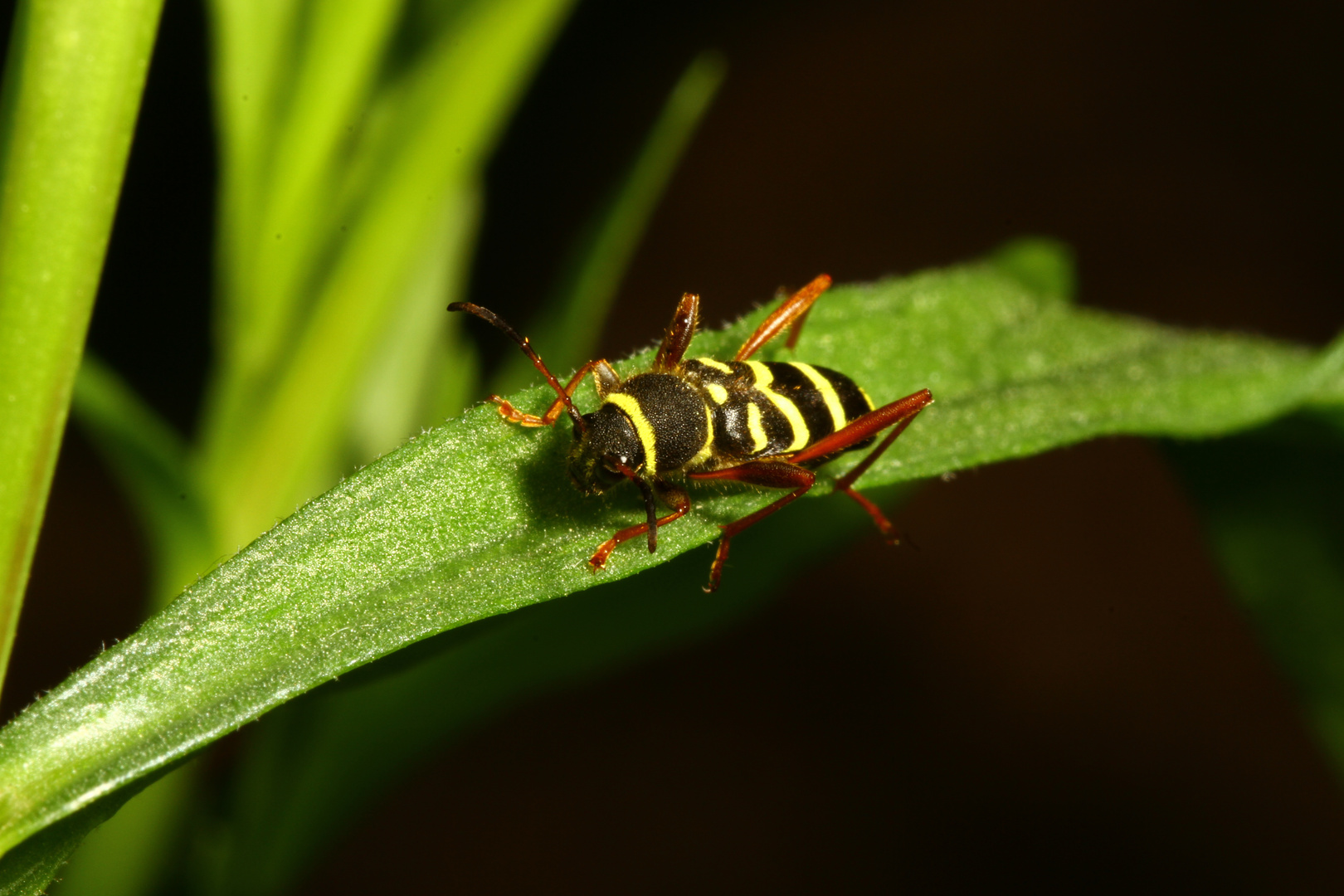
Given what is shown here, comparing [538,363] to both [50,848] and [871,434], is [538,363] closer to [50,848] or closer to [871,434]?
[871,434]

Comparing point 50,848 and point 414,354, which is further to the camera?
point 414,354

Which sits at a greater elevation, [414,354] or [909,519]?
[414,354]

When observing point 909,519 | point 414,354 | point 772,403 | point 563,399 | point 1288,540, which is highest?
point 414,354

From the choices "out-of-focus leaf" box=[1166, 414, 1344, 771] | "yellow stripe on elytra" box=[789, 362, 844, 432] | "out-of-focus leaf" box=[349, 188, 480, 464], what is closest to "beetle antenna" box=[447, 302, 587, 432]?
"yellow stripe on elytra" box=[789, 362, 844, 432]

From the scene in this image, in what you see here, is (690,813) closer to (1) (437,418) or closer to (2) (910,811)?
(2) (910,811)

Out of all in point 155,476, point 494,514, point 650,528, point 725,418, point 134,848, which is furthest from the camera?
point 134,848

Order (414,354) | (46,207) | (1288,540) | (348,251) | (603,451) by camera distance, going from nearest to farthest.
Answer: (46,207) → (603,451) → (348,251) → (1288,540) → (414,354)

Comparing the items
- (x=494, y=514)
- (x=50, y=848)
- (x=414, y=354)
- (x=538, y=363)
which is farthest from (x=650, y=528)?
(x=414, y=354)

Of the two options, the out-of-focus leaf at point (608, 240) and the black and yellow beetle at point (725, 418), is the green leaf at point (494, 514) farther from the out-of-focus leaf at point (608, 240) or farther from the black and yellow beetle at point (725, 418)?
the out-of-focus leaf at point (608, 240)
